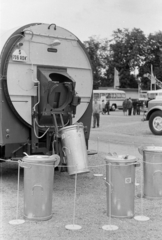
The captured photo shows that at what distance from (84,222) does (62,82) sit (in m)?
2.73

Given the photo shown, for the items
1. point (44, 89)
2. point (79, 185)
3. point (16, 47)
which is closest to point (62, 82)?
point (44, 89)

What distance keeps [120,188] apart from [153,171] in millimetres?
1126

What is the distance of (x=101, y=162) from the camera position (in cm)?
929

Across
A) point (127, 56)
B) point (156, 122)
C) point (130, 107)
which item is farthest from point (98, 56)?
point (156, 122)

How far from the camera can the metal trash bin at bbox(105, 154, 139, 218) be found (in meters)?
5.02

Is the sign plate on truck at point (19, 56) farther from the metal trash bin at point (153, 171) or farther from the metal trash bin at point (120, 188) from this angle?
the metal trash bin at point (153, 171)

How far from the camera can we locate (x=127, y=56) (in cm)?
7019

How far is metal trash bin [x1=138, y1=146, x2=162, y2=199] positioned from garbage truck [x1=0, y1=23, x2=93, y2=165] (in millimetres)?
1435

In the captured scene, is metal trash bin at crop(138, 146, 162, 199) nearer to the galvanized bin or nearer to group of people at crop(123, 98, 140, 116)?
the galvanized bin

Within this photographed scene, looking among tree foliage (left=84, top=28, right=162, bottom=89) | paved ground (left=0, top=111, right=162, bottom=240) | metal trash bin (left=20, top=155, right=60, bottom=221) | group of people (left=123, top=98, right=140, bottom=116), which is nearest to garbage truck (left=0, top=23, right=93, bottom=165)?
paved ground (left=0, top=111, right=162, bottom=240)

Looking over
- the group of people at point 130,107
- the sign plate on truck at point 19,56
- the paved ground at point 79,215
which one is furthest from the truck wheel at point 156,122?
the group of people at point 130,107

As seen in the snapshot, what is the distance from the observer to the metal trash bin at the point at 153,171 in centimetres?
591

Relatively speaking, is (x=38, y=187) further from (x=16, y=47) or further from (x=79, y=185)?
(x=16, y=47)

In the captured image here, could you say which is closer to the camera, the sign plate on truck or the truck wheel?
the sign plate on truck
